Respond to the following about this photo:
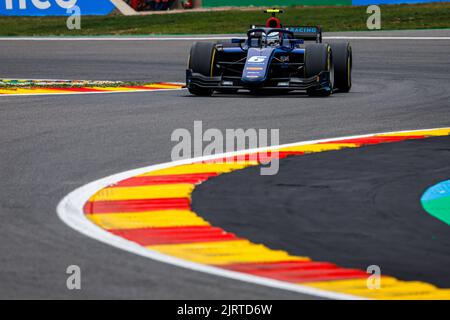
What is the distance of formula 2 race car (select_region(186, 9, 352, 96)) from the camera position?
50.0 ft

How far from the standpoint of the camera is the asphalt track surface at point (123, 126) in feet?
19.1

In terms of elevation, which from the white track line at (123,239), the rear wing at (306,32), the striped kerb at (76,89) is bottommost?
the striped kerb at (76,89)

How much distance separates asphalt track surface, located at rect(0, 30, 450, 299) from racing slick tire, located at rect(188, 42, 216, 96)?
33cm

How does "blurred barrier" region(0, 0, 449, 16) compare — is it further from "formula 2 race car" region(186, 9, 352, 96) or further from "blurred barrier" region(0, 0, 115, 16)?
"formula 2 race car" region(186, 9, 352, 96)

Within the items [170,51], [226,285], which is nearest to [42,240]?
[226,285]

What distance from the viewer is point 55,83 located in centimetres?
1800

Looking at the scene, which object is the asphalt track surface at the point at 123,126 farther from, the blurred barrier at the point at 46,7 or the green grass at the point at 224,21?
the blurred barrier at the point at 46,7

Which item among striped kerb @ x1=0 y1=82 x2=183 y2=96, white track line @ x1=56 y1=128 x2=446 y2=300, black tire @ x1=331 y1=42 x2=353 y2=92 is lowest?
striped kerb @ x1=0 y1=82 x2=183 y2=96

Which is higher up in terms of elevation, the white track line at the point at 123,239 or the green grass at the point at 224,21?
the white track line at the point at 123,239

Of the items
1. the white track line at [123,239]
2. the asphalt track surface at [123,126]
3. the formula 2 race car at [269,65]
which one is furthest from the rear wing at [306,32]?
the white track line at [123,239]
